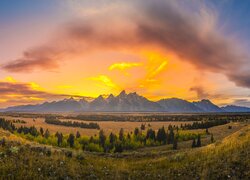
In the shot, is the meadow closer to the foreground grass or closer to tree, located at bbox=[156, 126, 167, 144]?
the foreground grass

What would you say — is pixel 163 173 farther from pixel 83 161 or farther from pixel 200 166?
pixel 83 161

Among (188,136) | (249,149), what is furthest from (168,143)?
(249,149)

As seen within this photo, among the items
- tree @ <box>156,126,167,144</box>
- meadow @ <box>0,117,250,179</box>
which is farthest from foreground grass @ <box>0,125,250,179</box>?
tree @ <box>156,126,167,144</box>

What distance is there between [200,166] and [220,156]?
2071 millimetres

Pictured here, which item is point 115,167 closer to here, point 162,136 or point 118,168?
point 118,168

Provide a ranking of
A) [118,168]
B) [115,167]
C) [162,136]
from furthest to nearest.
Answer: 1. [162,136]
2. [115,167]
3. [118,168]

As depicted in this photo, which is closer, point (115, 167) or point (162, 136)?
point (115, 167)

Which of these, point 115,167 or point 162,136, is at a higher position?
point 115,167

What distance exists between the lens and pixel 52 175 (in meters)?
13.5

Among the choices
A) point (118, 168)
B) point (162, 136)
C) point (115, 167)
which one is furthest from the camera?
point (162, 136)

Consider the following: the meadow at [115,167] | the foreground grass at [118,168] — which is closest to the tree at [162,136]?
the meadow at [115,167]

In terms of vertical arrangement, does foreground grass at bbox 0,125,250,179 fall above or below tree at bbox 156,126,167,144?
above

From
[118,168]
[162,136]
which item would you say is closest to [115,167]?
[118,168]

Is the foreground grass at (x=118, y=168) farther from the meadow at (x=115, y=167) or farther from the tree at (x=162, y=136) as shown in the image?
the tree at (x=162, y=136)
